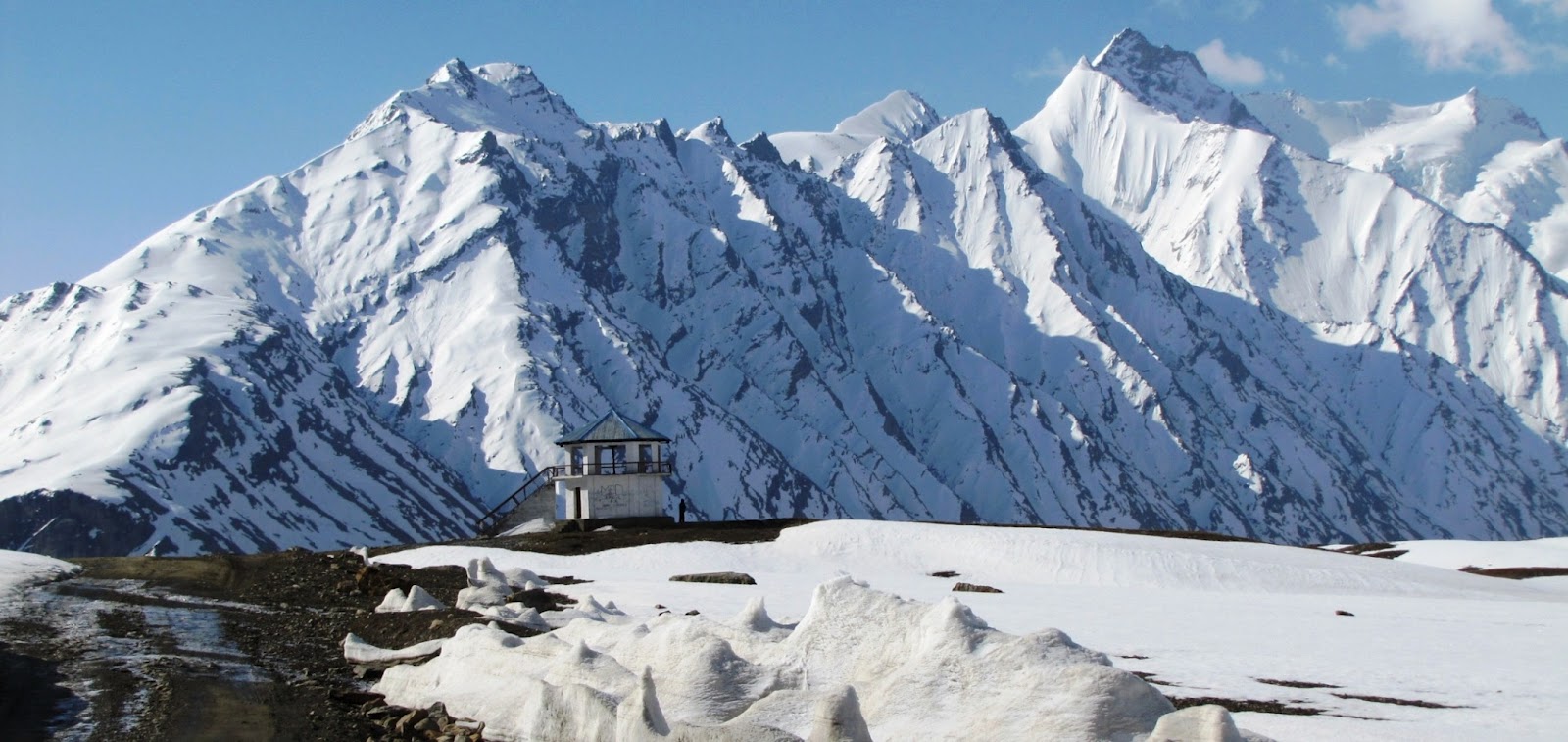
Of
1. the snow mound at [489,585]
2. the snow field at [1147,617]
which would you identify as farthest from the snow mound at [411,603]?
the snow field at [1147,617]

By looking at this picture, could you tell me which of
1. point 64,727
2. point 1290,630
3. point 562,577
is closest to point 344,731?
point 64,727

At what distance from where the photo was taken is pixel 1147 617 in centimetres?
3466

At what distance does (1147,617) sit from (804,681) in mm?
15796

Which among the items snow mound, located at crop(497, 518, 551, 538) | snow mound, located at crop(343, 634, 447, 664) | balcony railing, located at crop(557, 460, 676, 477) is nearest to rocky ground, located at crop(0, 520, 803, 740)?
snow mound, located at crop(343, 634, 447, 664)

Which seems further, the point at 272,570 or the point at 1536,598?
the point at 1536,598

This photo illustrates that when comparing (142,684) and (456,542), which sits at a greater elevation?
(456,542)

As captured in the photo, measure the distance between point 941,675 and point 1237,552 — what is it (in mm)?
37812

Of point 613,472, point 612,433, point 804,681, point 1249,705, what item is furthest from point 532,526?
point 1249,705

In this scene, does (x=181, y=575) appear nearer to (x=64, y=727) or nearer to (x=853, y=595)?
(x=64, y=727)

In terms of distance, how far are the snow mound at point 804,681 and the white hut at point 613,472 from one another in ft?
154

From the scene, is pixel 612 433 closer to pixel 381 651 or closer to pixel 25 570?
pixel 25 570

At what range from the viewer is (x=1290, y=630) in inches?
1259

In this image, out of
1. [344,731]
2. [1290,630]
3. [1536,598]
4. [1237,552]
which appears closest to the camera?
[344,731]

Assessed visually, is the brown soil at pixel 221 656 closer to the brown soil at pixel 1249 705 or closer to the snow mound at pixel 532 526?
the brown soil at pixel 1249 705
